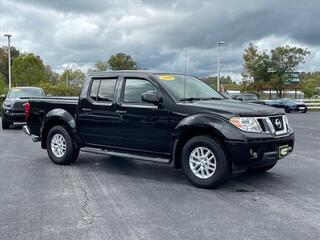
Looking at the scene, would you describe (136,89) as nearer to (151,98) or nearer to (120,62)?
(151,98)

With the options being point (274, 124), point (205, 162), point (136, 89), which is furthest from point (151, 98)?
point (274, 124)

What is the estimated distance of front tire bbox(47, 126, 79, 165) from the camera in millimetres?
8375

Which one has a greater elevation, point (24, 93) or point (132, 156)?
point (24, 93)

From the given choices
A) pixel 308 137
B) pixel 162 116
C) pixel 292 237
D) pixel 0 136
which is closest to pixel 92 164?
pixel 162 116

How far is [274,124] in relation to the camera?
6.63 meters

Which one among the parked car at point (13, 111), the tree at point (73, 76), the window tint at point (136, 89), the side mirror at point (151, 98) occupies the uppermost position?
the tree at point (73, 76)

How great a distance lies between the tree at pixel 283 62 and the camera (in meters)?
47.5

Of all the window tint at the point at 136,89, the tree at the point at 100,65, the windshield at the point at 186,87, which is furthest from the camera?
the tree at the point at 100,65

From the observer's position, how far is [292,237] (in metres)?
→ 4.36

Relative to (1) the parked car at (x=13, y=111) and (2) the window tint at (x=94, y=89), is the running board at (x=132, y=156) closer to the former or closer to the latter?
(2) the window tint at (x=94, y=89)

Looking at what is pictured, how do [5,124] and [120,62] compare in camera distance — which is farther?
[120,62]

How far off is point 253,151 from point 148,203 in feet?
5.61

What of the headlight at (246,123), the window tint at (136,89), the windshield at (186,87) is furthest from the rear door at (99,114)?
the headlight at (246,123)

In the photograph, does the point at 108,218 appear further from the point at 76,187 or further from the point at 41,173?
the point at 41,173
